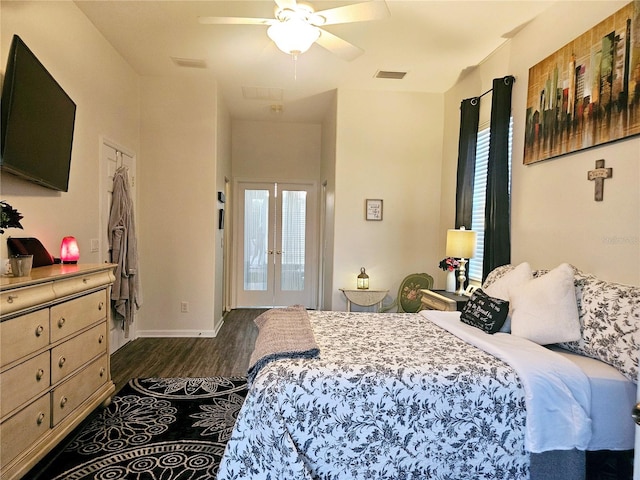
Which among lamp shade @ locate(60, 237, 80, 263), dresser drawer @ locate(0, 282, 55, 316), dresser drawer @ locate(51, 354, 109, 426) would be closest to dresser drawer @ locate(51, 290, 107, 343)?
dresser drawer @ locate(0, 282, 55, 316)

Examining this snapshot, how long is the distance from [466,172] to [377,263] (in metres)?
1.48

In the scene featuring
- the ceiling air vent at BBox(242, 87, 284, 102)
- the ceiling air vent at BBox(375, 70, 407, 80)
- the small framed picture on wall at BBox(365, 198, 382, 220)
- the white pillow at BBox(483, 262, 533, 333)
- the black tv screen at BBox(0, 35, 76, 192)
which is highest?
the ceiling air vent at BBox(375, 70, 407, 80)

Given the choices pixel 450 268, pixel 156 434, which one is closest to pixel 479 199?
pixel 450 268

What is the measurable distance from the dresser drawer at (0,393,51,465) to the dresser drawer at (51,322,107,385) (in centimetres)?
13

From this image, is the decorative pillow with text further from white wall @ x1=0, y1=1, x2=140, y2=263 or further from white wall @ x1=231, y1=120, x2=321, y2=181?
white wall @ x1=231, y1=120, x2=321, y2=181

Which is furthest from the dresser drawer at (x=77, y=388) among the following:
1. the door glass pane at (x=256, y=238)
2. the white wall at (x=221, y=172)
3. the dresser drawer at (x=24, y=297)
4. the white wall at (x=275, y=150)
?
the white wall at (x=275, y=150)

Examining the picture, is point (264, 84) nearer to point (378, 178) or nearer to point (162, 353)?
point (378, 178)

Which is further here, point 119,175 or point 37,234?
point 119,175

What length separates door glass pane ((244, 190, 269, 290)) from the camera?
19.4 feet

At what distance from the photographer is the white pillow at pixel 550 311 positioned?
193 centimetres

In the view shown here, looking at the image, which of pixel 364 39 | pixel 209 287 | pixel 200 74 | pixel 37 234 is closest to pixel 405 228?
pixel 364 39

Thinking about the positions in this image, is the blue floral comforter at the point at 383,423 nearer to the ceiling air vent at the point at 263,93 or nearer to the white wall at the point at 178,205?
the white wall at the point at 178,205

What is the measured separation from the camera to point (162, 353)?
145 inches

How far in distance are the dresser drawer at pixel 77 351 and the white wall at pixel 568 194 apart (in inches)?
121
